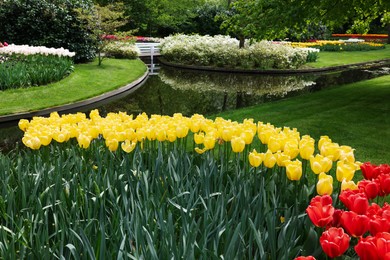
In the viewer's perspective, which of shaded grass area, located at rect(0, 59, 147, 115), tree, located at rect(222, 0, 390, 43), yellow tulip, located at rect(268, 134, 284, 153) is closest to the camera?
yellow tulip, located at rect(268, 134, 284, 153)

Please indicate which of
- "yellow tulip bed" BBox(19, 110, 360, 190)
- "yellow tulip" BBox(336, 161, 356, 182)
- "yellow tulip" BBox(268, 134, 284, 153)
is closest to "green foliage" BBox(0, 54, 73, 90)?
"yellow tulip bed" BBox(19, 110, 360, 190)

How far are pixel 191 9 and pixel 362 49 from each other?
14779 mm

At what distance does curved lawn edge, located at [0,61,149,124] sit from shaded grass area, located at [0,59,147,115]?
12cm

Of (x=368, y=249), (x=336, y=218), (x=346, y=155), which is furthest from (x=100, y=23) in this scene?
(x=368, y=249)

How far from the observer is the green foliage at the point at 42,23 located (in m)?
19.2

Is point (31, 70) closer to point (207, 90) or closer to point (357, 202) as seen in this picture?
point (207, 90)

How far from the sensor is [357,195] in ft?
6.82

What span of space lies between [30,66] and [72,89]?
5.26ft

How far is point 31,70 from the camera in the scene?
13.0 m

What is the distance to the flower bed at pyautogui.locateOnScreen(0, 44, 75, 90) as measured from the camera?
12.2m

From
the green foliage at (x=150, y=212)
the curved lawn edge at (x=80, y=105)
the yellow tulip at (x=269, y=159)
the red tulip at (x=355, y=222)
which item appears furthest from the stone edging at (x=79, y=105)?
the red tulip at (x=355, y=222)

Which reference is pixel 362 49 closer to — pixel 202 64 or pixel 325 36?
pixel 325 36

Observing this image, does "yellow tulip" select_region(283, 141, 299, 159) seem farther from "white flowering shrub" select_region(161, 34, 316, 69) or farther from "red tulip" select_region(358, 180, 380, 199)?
"white flowering shrub" select_region(161, 34, 316, 69)

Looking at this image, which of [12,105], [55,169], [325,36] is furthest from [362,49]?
[55,169]
